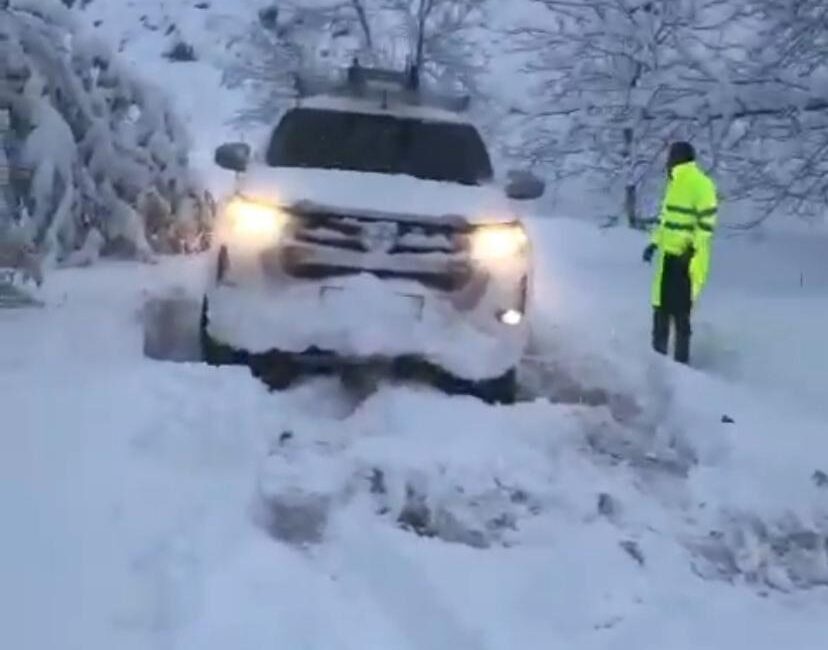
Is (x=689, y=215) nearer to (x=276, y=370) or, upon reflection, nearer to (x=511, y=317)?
(x=511, y=317)

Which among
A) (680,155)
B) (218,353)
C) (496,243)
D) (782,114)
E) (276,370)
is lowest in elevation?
(782,114)

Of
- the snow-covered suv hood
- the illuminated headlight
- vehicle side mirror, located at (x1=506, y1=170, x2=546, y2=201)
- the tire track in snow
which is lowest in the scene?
the illuminated headlight

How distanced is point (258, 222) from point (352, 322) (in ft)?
2.55

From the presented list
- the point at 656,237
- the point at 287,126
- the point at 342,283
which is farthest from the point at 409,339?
the point at 656,237

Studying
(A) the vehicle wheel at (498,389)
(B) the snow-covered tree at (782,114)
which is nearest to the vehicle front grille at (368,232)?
(A) the vehicle wheel at (498,389)

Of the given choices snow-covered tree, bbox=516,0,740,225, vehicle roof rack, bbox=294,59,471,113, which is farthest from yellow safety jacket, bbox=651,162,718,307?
snow-covered tree, bbox=516,0,740,225

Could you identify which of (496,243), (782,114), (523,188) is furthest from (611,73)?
(496,243)

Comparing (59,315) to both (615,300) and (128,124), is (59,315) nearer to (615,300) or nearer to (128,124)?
(615,300)

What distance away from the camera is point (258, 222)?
8703 mm

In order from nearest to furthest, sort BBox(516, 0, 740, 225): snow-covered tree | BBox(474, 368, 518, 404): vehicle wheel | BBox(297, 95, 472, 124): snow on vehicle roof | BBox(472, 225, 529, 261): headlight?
BBox(472, 225, 529, 261): headlight < BBox(474, 368, 518, 404): vehicle wheel < BBox(297, 95, 472, 124): snow on vehicle roof < BBox(516, 0, 740, 225): snow-covered tree

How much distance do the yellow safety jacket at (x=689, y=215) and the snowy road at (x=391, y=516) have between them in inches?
61.7

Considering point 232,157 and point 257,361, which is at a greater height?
point 232,157

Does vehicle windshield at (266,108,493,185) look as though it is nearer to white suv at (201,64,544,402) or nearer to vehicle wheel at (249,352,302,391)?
white suv at (201,64,544,402)

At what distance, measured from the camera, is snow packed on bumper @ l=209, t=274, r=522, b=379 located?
8.55 m
